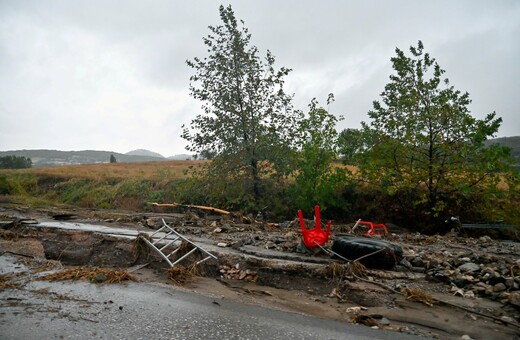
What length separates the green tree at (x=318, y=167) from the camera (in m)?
14.1

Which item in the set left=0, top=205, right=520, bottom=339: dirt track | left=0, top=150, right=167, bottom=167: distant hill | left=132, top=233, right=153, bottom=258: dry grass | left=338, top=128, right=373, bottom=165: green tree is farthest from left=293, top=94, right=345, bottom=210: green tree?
left=0, top=150, right=167, bottom=167: distant hill

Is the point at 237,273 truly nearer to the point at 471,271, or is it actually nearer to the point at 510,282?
the point at 471,271

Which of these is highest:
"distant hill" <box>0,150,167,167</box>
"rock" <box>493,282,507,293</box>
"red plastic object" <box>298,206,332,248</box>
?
"distant hill" <box>0,150,167,167</box>

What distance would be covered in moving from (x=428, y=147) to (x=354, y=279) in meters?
9.29

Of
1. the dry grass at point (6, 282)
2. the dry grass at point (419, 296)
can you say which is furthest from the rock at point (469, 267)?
the dry grass at point (6, 282)

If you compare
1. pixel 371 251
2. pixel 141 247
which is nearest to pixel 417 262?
pixel 371 251

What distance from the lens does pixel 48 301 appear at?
4883 mm

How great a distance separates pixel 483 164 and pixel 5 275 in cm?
1435

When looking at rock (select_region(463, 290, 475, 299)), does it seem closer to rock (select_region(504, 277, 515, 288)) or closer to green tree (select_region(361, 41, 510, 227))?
rock (select_region(504, 277, 515, 288))

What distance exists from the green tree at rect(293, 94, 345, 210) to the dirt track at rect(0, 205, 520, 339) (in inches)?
184

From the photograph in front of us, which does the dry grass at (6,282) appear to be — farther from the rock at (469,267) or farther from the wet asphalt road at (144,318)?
the rock at (469,267)

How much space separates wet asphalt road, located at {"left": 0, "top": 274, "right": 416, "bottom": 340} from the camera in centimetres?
391

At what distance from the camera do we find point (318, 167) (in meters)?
14.5

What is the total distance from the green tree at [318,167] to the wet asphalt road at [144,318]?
9.54 m
